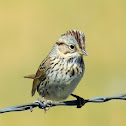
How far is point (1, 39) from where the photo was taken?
47.3 feet

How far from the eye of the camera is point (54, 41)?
13.8 metres

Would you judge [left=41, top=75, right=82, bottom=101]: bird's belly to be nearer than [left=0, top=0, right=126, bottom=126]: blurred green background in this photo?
Yes

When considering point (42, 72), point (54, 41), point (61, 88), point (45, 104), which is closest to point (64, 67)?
point (61, 88)

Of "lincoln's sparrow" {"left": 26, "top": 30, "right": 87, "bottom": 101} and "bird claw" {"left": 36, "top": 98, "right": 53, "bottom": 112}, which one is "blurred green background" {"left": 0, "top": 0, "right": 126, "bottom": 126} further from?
"bird claw" {"left": 36, "top": 98, "right": 53, "bottom": 112}

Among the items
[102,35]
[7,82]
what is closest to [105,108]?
[7,82]

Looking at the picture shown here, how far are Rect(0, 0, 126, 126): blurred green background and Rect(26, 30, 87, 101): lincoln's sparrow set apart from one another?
10.6 ft

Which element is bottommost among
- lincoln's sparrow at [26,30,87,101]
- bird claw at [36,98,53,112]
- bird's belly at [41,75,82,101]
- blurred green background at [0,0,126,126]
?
bird claw at [36,98,53,112]

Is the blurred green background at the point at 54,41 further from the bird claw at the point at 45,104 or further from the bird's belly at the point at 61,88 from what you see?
the bird claw at the point at 45,104

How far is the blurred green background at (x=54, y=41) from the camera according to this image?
10898mm

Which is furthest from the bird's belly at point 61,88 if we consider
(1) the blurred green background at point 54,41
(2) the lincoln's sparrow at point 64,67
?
(1) the blurred green background at point 54,41

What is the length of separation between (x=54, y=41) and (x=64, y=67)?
21.5 feet

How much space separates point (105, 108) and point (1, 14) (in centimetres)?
564

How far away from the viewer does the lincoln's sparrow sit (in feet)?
23.6

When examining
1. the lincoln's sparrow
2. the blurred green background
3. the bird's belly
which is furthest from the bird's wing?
the blurred green background
